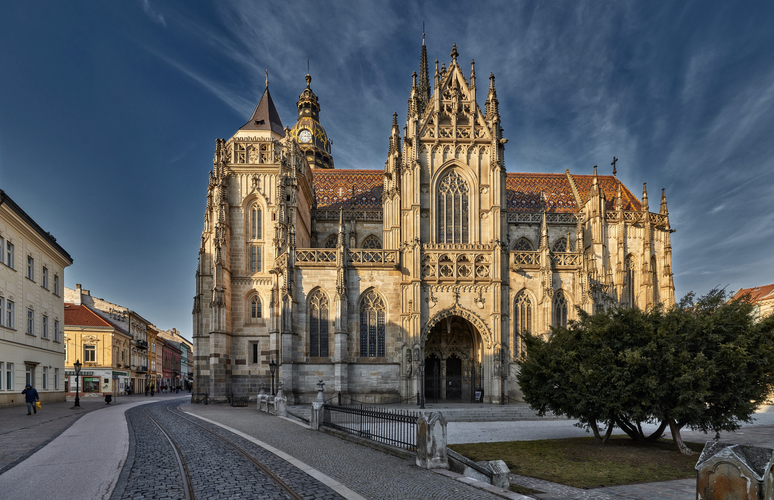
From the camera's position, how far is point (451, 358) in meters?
32.6

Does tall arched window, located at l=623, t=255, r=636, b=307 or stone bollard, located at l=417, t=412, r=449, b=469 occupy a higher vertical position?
tall arched window, located at l=623, t=255, r=636, b=307

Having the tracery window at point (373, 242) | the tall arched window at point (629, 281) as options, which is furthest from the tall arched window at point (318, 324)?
the tall arched window at point (629, 281)

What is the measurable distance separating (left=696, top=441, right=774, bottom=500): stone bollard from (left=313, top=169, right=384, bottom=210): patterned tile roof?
3592cm

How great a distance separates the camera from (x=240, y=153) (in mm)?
36312

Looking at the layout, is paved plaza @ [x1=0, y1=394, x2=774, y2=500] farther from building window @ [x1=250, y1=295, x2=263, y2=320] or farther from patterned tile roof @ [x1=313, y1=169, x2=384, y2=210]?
patterned tile roof @ [x1=313, y1=169, x2=384, y2=210]

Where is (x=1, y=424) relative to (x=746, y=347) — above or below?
below

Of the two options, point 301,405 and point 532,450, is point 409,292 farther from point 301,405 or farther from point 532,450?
point 532,450

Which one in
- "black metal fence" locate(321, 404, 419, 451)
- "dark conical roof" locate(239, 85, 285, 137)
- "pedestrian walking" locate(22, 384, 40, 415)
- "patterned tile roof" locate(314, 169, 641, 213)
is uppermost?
"dark conical roof" locate(239, 85, 285, 137)

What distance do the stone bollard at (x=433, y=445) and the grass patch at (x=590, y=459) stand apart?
1858 millimetres

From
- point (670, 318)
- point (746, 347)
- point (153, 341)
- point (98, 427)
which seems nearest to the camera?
point (746, 347)

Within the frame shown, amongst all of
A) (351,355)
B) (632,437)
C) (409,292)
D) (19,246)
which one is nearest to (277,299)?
(351,355)

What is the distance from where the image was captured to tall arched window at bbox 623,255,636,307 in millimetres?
39594

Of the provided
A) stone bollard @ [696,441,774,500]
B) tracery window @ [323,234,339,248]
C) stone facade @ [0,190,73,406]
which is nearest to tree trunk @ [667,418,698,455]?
stone bollard @ [696,441,774,500]

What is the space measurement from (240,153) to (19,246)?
14.2m
